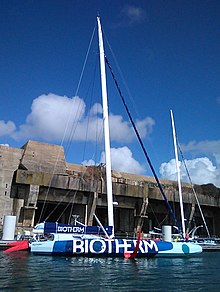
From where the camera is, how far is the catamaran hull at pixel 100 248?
23.4 m

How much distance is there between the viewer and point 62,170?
1855 inches

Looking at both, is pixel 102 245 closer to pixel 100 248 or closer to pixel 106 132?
pixel 100 248

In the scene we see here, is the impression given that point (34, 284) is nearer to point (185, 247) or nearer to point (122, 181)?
point (185, 247)

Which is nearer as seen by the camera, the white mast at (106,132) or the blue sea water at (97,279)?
the blue sea water at (97,279)

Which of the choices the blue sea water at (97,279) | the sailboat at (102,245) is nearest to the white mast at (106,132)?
the sailboat at (102,245)

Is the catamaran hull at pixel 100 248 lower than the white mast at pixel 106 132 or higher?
lower

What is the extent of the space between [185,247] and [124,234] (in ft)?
80.3

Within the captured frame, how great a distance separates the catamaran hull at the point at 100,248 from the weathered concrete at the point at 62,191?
17.7 metres

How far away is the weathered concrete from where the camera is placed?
4138 cm

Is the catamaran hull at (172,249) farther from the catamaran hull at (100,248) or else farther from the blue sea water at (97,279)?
the blue sea water at (97,279)

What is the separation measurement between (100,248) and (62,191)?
22.7m

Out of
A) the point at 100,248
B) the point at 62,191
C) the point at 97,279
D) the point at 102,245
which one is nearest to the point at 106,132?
the point at 102,245

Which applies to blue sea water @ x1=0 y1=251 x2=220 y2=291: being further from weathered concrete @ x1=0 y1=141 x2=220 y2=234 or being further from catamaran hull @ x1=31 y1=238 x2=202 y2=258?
weathered concrete @ x1=0 y1=141 x2=220 y2=234

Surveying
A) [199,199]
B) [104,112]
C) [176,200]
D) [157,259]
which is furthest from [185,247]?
[199,199]
